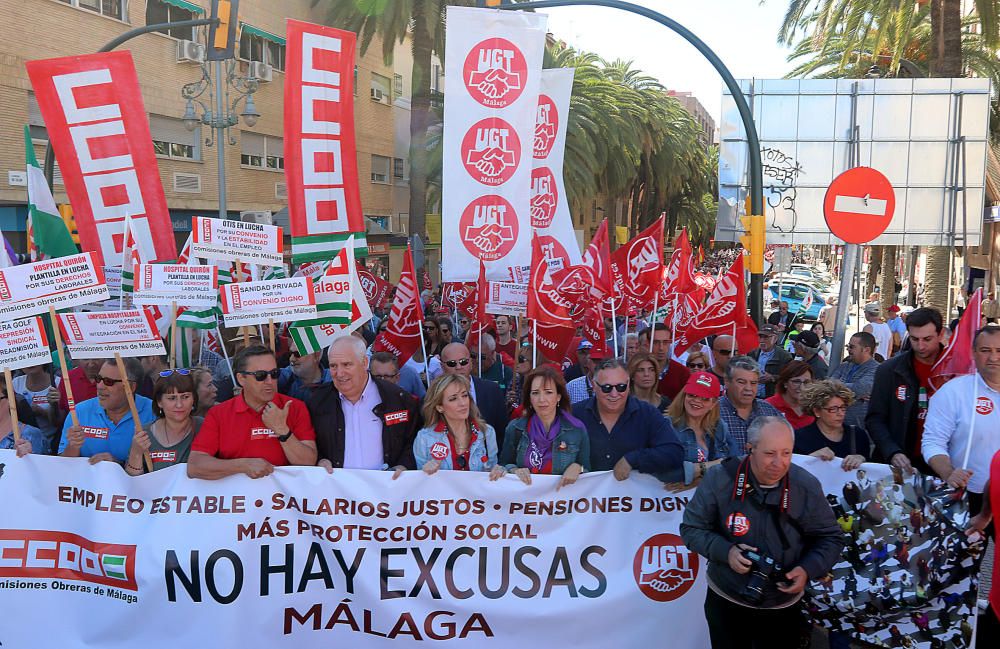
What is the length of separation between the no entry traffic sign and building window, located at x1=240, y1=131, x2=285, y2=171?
21.6m

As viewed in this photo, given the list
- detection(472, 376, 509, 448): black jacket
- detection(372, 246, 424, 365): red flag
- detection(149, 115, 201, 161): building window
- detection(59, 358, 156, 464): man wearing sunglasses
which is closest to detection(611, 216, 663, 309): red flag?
detection(372, 246, 424, 365): red flag

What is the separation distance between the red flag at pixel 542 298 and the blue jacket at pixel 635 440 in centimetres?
239

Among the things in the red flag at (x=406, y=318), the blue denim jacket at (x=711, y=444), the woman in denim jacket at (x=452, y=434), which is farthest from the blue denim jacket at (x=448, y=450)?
the red flag at (x=406, y=318)

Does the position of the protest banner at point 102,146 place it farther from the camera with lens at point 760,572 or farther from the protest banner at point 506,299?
the camera with lens at point 760,572

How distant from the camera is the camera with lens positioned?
3.56m

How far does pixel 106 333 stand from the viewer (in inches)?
A: 212

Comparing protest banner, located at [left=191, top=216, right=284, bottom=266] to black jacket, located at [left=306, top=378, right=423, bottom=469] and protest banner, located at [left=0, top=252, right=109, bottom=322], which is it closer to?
protest banner, located at [left=0, top=252, right=109, bottom=322]

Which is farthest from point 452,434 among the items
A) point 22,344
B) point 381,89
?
point 381,89

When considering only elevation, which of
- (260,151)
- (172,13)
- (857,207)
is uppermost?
(172,13)

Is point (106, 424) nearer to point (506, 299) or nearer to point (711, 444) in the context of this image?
point (711, 444)

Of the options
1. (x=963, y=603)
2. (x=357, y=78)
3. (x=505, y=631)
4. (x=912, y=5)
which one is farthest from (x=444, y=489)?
(x=357, y=78)

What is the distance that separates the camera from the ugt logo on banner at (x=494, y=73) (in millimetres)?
8219

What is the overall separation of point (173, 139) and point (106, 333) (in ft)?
61.8

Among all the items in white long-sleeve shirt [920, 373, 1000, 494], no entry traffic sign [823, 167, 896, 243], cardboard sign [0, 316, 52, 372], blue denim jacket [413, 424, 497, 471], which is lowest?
blue denim jacket [413, 424, 497, 471]
